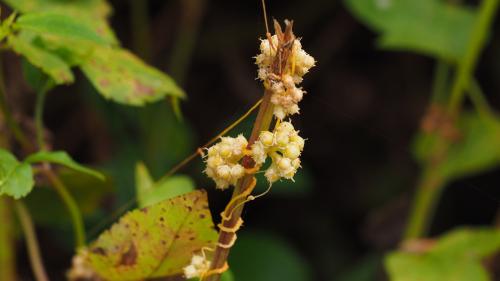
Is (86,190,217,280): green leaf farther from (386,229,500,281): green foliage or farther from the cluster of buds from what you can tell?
(386,229,500,281): green foliage

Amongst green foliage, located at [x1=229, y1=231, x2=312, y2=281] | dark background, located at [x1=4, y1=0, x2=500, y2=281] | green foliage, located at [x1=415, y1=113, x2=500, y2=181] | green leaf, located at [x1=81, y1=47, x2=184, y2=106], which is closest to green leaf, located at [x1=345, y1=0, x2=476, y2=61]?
green foliage, located at [x1=415, y1=113, x2=500, y2=181]

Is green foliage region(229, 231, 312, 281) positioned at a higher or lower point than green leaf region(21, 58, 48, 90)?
higher

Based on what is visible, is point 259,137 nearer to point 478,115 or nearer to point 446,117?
point 446,117

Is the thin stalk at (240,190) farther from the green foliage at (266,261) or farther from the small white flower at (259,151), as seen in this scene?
the green foliage at (266,261)

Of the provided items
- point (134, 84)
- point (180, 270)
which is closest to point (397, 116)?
point (134, 84)

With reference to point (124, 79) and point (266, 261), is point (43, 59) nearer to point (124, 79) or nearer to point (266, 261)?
point (124, 79)

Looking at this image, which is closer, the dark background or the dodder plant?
the dodder plant

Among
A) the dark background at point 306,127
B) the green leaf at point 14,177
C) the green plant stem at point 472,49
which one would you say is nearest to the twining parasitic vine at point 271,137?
the green leaf at point 14,177
